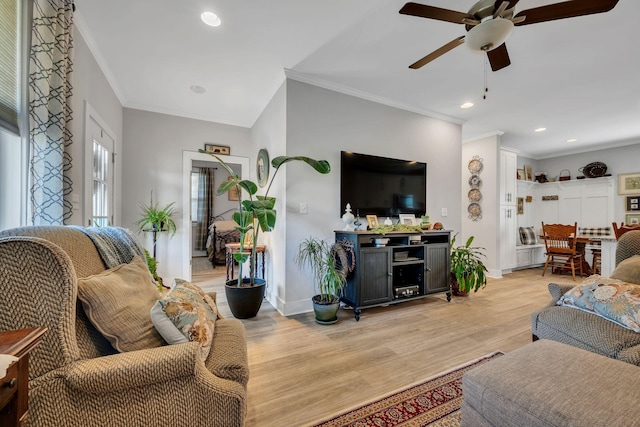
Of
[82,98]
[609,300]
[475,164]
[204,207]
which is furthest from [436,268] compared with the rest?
[204,207]

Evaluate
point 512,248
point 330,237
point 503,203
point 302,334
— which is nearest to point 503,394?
point 302,334

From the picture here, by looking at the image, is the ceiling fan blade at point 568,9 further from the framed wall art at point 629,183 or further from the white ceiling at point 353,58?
the framed wall art at point 629,183

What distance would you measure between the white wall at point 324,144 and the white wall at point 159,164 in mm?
2117

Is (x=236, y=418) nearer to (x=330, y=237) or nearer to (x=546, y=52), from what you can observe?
(x=330, y=237)

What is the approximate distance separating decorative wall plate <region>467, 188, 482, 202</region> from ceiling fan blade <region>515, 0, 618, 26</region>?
402 centimetres

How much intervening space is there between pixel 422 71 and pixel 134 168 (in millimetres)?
4021

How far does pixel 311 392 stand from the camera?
1727 millimetres

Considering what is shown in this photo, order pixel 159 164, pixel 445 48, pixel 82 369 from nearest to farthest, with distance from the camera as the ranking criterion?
pixel 82 369 → pixel 445 48 → pixel 159 164

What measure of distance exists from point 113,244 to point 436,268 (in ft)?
11.0

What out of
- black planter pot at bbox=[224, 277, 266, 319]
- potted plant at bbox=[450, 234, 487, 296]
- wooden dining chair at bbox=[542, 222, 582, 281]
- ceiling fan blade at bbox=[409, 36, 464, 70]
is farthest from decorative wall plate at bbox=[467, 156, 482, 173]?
black planter pot at bbox=[224, 277, 266, 319]

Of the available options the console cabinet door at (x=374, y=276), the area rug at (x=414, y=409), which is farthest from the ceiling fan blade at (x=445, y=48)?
the area rug at (x=414, y=409)

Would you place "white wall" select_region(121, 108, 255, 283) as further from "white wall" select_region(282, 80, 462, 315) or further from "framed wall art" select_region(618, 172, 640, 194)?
"framed wall art" select_region(618, 172, 640, 194)

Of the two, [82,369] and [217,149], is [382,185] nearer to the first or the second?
[217,149]

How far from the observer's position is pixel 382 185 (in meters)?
3.65
